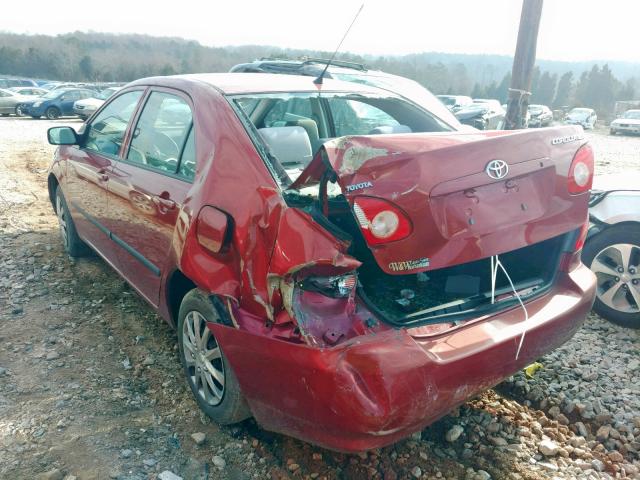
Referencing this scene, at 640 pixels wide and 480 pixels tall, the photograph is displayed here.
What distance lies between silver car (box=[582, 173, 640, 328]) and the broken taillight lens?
261 cm

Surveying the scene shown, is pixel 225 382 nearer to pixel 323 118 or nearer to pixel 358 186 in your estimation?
pixel 358 186

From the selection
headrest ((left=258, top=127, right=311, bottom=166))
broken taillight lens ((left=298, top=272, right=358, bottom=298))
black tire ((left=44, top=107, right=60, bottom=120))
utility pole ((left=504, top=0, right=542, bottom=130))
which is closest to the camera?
broken taillight lens ((left=298, top=272, right=358, bottom=298))

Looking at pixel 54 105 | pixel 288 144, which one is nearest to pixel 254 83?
pixel 288 144

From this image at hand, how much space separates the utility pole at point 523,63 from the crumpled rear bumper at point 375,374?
3.52m

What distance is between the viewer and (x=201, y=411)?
2.72 m

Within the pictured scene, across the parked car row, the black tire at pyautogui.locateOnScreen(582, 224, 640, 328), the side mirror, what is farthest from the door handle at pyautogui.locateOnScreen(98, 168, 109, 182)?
the parked car row

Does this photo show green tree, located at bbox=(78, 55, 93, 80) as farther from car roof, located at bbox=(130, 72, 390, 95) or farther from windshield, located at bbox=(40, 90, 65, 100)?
car roof, located at bbox=(130, 72, 390, 95)

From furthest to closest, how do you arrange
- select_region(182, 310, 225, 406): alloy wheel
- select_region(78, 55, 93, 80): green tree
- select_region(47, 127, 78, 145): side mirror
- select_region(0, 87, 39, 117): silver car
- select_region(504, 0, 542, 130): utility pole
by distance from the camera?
select_region(78, 55, 93, 80): green tree < select_region(0, 87, 39, 117): silver car < select_region(504, 0, 542, 130): utility pole < select_region(47, 127, 78, 145): side mirror < select_region(182, 310, 225, 406): alloy wheel

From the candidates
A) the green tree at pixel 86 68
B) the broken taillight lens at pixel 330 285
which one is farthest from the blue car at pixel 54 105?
the green tree at pixel 86 68

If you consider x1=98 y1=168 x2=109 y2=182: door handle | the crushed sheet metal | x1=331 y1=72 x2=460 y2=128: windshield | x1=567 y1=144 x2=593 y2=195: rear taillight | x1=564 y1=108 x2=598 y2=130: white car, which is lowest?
x1=564 y1=108 x2=598 y2=130: white car

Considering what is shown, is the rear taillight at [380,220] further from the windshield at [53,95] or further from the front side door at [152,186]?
the windshield at [53,95]

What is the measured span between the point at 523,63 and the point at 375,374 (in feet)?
14.3

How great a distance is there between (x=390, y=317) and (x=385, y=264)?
0.23 meters

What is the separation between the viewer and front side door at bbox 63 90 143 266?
360 centimetres
